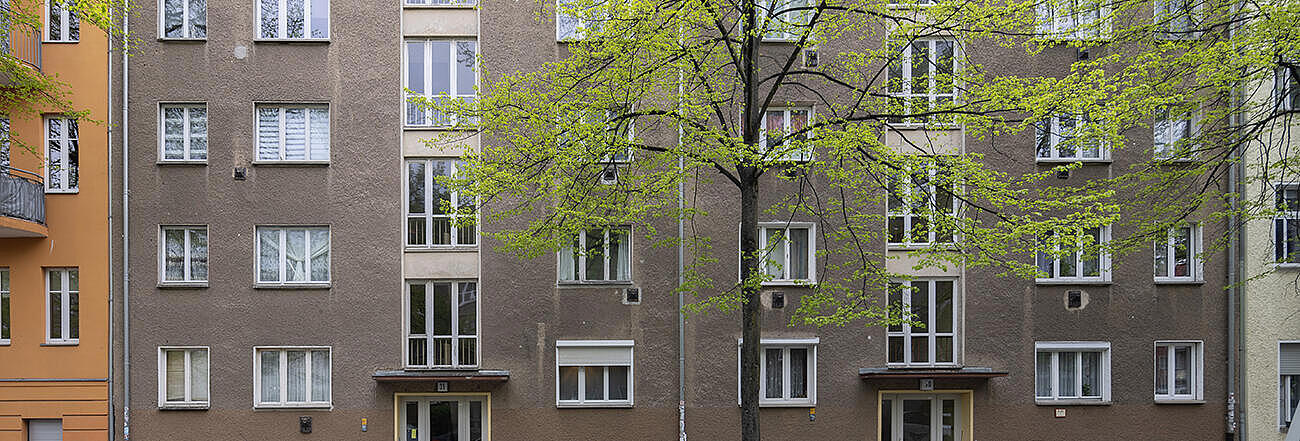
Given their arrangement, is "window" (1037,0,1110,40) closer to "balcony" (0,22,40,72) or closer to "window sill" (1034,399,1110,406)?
"window sill" (1034,399,1110,406)

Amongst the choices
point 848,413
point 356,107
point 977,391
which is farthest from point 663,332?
point 356,107

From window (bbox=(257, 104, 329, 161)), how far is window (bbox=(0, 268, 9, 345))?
5.17 meters

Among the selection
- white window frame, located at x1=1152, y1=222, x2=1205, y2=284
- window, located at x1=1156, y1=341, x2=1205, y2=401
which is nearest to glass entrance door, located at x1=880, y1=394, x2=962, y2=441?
window, located at x1=1156, y1=341, x2=1205, y2=401

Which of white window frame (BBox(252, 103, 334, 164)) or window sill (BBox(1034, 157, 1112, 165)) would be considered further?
window sill (BBox(1034, 157, 1112, 165))

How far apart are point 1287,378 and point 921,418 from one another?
6.75 metres

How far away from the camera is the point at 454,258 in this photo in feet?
44.9

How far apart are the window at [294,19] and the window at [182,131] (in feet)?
6.32

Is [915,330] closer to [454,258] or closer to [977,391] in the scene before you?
[977,391]

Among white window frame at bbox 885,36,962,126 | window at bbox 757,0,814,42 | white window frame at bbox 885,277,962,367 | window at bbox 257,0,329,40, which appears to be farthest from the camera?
white window frame at bbox 885,277,962,367

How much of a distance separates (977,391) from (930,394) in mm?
827

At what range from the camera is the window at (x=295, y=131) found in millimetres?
13680

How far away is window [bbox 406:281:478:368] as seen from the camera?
13.7 metres

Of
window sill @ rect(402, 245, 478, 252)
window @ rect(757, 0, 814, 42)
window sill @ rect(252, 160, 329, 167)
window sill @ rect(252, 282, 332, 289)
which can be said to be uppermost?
window @ rect(757, 0, 814, 42)

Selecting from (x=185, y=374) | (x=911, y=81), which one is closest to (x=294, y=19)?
(x=185, y=374)
